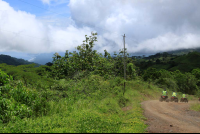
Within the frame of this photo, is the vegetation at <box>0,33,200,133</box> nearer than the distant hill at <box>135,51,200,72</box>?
Yes

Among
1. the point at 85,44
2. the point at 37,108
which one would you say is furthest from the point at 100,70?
the point at 37,108

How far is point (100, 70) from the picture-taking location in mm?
24438

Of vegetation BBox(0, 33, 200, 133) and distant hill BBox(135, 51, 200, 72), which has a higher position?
distant hill BBox(135, 51, 200, 72)

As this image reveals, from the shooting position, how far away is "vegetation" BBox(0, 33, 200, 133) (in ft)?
24.1

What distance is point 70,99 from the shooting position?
1324 centimetres

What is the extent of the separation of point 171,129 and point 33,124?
5924 mm

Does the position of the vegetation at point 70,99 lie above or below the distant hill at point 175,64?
below

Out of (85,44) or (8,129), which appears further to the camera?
(85,44)

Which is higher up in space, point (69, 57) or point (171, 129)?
point (69, 57)

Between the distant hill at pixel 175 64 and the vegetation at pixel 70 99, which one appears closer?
the vegetation at pixel 70 99

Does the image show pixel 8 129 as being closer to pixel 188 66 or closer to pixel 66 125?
pixel 66 125

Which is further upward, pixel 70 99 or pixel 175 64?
pixel 175 64

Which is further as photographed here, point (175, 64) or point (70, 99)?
point (175, 64)

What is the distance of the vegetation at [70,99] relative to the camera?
7.36 meters
